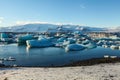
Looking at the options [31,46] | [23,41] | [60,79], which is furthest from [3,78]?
[23,41]

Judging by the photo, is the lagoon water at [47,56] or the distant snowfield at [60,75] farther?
the lagoon water at [47,56]

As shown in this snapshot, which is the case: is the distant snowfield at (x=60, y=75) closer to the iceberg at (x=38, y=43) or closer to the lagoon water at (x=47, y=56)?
the lagoon water at (x=47, y=56)

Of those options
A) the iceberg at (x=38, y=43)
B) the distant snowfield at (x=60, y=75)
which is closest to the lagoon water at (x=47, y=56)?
the iceberg at (x=38, y=43)

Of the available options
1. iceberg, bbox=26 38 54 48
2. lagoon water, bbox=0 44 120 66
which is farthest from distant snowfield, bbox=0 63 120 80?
iceberg, bbox=26 38 54 48

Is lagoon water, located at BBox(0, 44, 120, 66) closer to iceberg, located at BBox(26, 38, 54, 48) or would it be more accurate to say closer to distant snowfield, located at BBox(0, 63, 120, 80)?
iceberg, located at BBox(26, 38, 54, 48)

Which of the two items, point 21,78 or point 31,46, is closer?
point 21,78

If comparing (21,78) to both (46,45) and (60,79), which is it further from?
(46,45)

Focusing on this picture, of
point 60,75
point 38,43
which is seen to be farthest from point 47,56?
point 60,75

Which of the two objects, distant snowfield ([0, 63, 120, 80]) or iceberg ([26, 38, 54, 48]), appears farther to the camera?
iceberg ([26, 38, 54, 48])

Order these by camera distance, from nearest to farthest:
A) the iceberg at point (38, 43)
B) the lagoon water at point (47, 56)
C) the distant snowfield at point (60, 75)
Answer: the distant snowfield at point (60, 75) → the lagoon water at point (47, 56) → the iceberg at point (38, 43)

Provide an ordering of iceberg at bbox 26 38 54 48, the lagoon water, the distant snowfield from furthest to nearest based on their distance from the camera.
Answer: iceberg at bbox 26 38 54 48, the lagoon water, the distant snowfield

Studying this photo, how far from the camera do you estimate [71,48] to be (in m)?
60.2

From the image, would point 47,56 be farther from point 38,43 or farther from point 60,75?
point 60,75

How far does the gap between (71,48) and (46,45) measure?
14.7m
